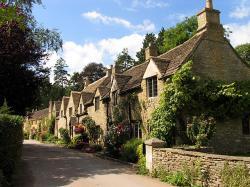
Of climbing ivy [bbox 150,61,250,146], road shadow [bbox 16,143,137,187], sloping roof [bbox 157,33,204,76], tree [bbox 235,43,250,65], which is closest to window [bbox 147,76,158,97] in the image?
sloping roof [bbox 157,33,204,76]

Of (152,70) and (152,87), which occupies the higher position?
(152,70)

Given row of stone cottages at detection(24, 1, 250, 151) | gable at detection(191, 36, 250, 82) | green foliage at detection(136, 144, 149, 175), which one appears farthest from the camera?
gable at detection(191, 36, 250, 82)

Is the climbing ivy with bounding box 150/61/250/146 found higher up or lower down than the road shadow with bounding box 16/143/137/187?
higher up

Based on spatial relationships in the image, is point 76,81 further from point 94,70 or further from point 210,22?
point 210,22

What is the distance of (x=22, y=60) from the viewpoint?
86.8 feet

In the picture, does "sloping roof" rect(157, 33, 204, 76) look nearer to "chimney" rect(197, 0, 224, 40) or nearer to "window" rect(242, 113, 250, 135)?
"chimney" rect(197, 0, 224, 40)

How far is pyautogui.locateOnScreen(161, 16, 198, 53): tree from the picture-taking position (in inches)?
2170

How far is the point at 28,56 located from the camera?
26891 millimetres

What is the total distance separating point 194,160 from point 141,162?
5.81 metres

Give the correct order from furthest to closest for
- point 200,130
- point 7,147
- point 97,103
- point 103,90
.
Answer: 1. point 97,103
2. point 103,90
3. point 200,130
4. point 7,147

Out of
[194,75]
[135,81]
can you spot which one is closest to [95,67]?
[135,81]

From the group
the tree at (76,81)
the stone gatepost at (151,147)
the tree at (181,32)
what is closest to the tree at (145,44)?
the tree at (181,32)

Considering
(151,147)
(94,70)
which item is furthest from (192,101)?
(94,70)

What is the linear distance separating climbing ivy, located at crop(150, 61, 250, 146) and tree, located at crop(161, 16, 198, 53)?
32953 mm
